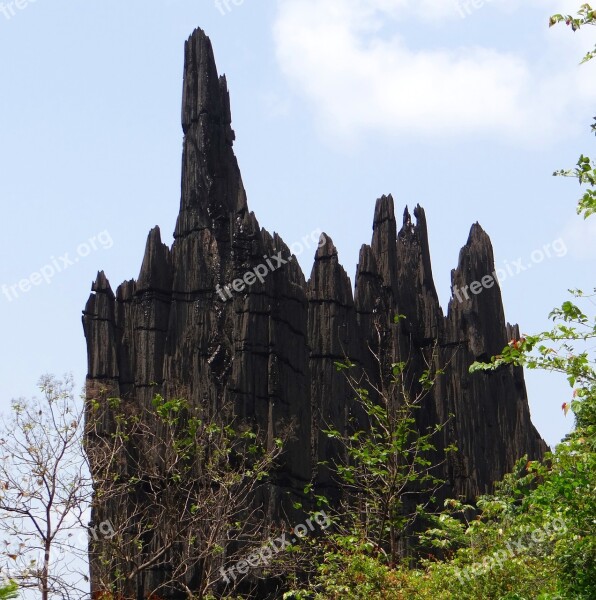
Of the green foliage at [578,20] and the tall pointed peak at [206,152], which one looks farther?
the tall pointed peak at [206,152]

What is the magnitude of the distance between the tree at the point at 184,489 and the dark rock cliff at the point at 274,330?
707 mm

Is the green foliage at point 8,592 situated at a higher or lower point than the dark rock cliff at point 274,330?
lower

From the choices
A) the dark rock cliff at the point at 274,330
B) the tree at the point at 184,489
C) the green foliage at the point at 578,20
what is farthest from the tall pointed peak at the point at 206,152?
the green foliage at the point at 578,20

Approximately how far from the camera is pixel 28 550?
55.0 ft

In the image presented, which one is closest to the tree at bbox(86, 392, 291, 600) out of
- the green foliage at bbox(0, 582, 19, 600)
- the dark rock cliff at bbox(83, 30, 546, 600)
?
the dark rock cliff at bbox(83, 30, 546, 600)

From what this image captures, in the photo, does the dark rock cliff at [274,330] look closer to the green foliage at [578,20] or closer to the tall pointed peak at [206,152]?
the tall pointed peak at [206,152]

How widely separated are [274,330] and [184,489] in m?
6.45

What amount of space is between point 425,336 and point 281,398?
24.6 feet

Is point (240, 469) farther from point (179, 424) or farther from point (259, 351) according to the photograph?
point (259, 351)

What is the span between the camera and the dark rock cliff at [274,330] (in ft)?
84.5

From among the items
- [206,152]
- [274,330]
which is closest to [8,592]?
[274,330]

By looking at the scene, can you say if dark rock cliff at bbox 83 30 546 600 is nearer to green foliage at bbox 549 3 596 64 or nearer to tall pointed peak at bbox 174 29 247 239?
tall pointed peak at bbox 174 29 247 239

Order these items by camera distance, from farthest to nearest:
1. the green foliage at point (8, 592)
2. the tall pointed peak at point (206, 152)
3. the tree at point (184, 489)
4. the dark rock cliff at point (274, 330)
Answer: the tall pointed peak at point (206, 152) → the dark rock cliff at point (274, 330) → the tree at point (184, 489) → the green foliage at point (8, 592)

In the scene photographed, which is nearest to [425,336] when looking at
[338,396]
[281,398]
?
[338,396]
